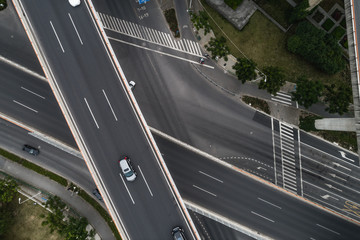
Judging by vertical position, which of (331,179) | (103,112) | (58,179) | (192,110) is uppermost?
(192,110)

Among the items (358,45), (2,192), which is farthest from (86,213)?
(358,45)

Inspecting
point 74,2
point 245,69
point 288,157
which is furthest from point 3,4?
point 288,157

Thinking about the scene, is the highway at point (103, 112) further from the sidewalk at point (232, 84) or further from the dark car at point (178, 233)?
the sidewalk at point (232, 84)

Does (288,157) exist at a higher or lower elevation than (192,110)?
lower

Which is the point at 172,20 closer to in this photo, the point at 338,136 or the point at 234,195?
the point at 234,195

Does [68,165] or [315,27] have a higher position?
[315,27]

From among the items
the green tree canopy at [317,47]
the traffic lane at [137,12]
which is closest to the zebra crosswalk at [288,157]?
the green tree canopy at [317,47]

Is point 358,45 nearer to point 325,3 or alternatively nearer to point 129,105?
point 325,3
